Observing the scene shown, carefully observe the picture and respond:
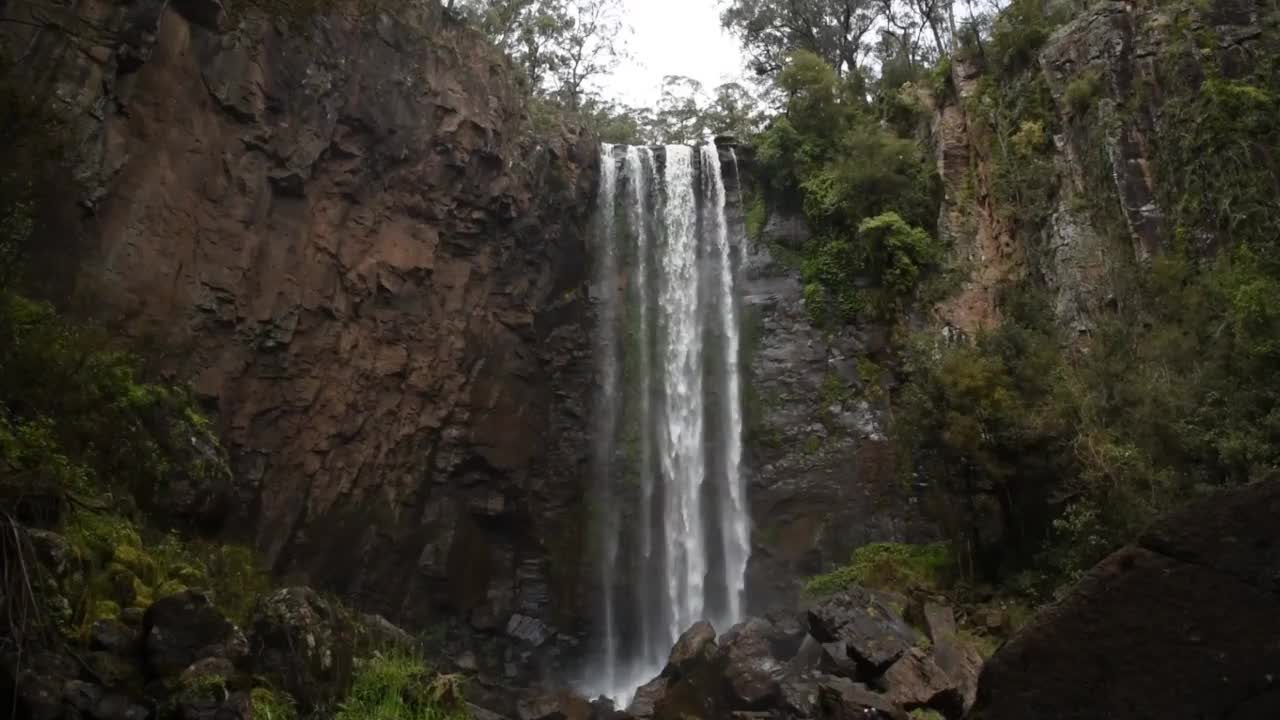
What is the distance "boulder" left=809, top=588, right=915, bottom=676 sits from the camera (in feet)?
38.6

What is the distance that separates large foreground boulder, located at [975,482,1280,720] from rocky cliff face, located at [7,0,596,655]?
491 inches

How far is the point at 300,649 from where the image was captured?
24.6ft

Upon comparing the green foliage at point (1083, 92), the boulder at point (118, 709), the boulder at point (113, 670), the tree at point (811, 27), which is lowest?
the boulder at point (118, 709)

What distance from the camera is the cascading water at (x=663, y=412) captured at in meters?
19.1

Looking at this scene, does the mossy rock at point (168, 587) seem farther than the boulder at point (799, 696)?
No

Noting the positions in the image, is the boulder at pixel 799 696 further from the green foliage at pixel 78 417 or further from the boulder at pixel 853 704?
the green foliage at pixel 78 417

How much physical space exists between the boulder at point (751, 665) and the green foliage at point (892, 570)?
10.9 ft

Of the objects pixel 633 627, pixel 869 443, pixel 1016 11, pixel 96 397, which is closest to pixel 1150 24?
pixel 1016 11

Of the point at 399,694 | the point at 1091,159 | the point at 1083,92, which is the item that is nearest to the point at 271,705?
the point at 399,694

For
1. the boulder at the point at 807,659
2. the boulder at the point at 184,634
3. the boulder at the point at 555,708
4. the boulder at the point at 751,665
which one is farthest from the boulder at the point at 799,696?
Answer: the boulder at the point at 184,634

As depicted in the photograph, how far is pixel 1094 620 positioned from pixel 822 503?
15.8m

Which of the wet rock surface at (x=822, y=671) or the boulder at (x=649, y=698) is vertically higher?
the wet rock surface at (x=822, y=671)

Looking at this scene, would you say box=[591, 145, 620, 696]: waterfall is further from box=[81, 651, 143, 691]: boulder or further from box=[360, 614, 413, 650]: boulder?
box=[81, 651, 143, 691]: boulder

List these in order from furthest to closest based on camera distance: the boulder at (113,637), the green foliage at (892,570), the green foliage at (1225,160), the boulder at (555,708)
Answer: the green foliage at (892,570), the green foliage at (1225,160), the boulder at (555,708), the boulder at (113,637)
